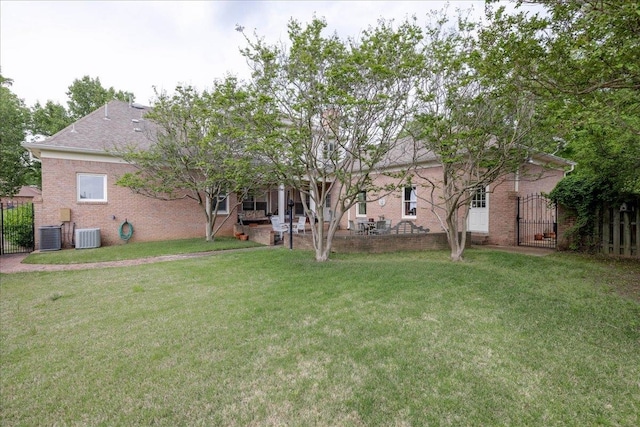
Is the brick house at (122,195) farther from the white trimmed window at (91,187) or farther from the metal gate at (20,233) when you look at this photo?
the metal gate at (20,233)

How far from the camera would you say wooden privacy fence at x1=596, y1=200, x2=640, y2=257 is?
337 inches

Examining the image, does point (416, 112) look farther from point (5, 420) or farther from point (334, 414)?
point (5, 420)

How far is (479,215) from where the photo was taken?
12.6m

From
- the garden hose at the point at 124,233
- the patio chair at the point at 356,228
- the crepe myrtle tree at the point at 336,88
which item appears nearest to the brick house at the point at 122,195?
the garden hose at the point at 124,233

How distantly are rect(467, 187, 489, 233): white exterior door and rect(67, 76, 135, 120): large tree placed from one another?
31.1 meters

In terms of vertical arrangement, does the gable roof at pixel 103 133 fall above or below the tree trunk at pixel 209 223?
above

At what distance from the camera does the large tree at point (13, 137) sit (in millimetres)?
16484

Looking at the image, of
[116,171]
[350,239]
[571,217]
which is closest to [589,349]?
[350,239]

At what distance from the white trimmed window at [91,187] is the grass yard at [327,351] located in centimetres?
703

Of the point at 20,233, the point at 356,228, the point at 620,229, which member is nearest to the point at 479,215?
the point at 620,229

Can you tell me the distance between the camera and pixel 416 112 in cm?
748

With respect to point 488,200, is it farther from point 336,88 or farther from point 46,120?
point 46,120

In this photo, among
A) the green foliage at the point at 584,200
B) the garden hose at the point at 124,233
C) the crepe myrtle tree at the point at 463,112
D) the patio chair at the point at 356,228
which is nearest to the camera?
the crepe myrtle tree at the point at 463,112

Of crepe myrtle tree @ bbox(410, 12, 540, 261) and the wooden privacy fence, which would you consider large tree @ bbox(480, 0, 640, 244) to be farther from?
the wooden privacy fence
